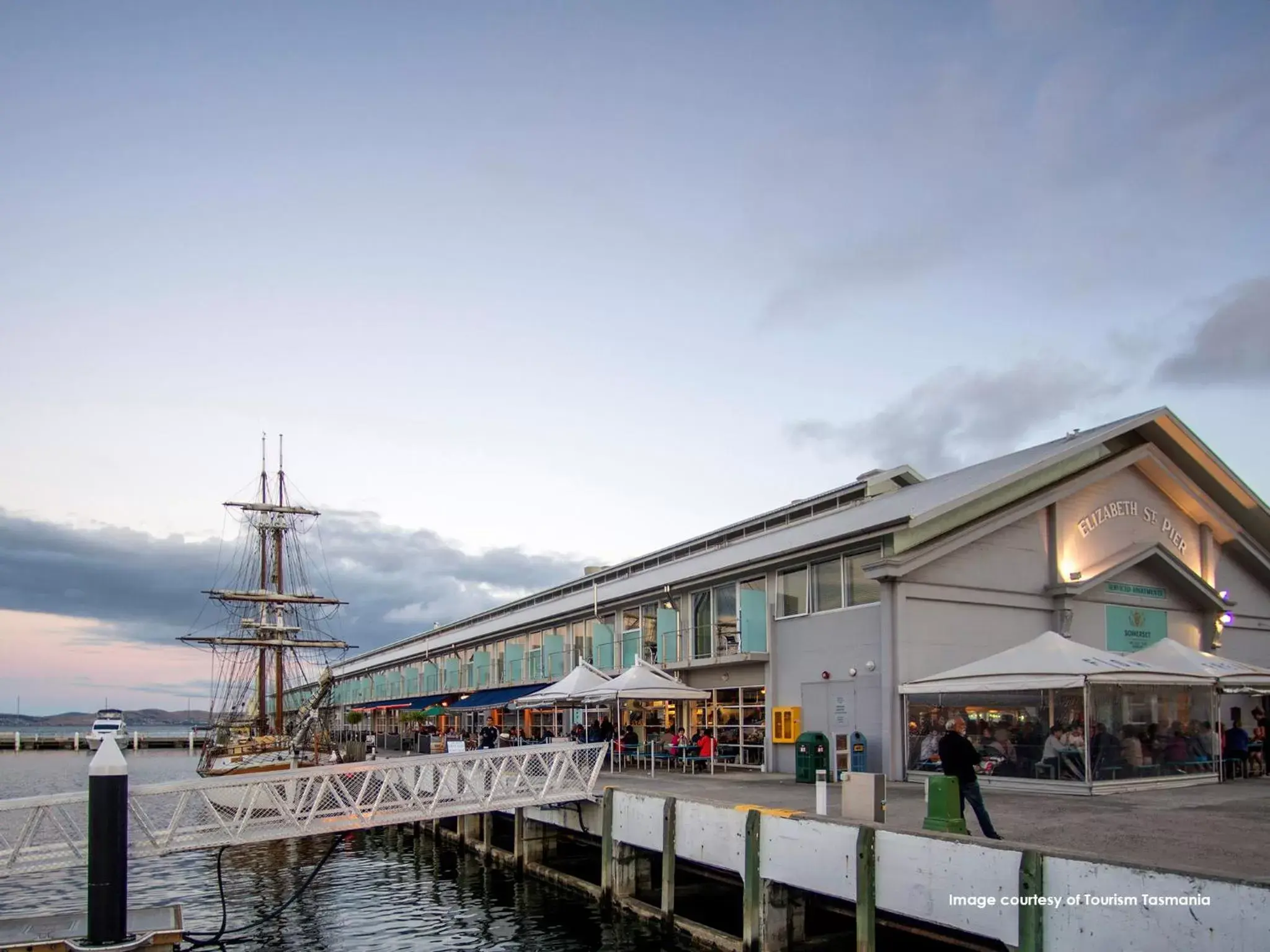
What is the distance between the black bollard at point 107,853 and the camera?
13.2 m

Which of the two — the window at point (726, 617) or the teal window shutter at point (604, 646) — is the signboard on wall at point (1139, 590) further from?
the teal window shutter at point (604, 646)

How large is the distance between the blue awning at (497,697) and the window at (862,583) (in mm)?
16107

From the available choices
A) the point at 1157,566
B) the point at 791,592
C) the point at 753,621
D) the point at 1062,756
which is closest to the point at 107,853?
the point at 1062,756

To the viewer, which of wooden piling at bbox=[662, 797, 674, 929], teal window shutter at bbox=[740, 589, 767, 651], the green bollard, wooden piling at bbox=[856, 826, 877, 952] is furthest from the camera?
teal window shutter at bbox=[740, 589, 767, 651]

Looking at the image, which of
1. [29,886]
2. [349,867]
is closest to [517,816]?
[349,867]

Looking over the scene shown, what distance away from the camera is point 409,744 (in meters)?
50.1

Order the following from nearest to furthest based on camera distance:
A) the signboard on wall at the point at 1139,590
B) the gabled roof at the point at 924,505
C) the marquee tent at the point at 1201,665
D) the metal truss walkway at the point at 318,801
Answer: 1. the metal truss walkway at the point at 318,801
2. the marquee tent at the point at 1201,665
3. the gabled roof at the point at 924,505
4. the signboard on wall at the point at 1139,590

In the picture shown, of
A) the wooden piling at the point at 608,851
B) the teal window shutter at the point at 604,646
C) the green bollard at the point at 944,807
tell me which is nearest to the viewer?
the green bollard at the point at 944,807

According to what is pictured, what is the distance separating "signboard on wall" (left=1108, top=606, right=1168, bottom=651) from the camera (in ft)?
93.5

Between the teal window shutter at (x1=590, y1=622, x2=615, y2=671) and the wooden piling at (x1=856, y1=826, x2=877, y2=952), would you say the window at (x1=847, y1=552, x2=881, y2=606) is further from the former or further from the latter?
→ the teal window shutter at (x1=590, y1=622, x2=615, y2=671)

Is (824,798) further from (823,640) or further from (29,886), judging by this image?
(29,886)

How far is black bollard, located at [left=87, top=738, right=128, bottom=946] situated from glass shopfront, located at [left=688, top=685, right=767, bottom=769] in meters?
18.0

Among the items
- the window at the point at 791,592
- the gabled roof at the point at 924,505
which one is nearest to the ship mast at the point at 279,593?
the gabled roof at the point at 924,505

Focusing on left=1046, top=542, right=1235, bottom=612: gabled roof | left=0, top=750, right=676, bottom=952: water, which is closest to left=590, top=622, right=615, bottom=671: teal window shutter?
left=0, top=750, right=676, bottom=952: water
